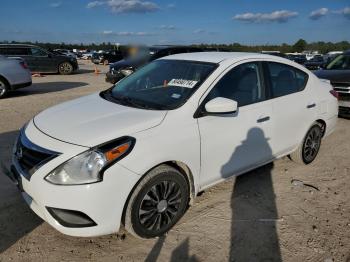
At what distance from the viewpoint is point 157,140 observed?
306 centimetres

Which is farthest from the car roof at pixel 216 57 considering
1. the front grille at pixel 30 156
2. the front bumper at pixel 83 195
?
the front grille at pixel 30 156

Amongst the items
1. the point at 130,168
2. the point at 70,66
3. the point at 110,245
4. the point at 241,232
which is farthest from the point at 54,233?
the point at 70,66

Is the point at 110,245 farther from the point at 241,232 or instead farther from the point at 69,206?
the point at 241,232

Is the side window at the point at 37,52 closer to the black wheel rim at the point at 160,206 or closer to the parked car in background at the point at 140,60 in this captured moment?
the parked car in background at the point at 140,60

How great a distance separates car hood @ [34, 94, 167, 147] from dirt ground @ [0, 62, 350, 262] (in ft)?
3.29

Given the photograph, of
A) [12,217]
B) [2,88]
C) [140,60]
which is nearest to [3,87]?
[2,88]

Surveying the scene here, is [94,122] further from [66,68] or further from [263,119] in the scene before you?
[66,68]

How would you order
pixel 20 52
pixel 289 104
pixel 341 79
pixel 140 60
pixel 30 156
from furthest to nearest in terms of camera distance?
pixel 20 52 → pixel 140 60 → pixel 341 79 → pixel 289 104 → pixel 30 156

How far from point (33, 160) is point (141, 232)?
1.14 meters

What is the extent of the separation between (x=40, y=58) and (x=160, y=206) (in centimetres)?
1788

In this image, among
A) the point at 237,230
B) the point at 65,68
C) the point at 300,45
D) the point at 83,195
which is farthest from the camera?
the point at 300,45

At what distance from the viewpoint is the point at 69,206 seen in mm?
2748

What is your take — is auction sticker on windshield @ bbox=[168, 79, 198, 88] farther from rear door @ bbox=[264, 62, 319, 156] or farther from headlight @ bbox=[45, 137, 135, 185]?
headlight @ bbox=[45, 137, 135, 185]

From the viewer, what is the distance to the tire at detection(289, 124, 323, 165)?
5039mm
